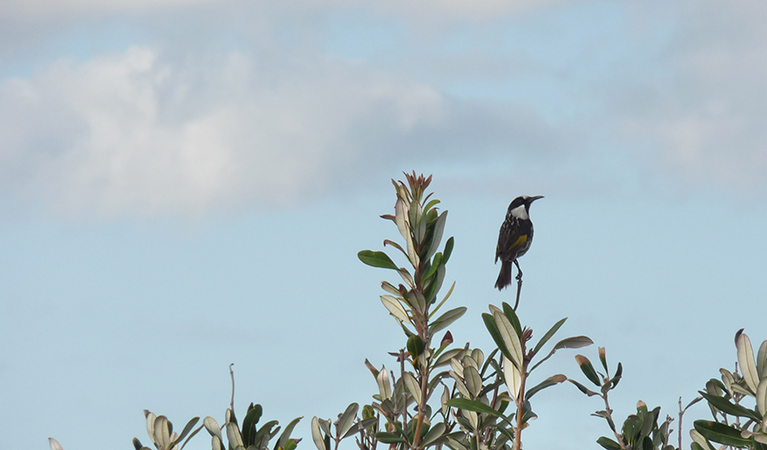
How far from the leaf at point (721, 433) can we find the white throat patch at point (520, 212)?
298 centimetres

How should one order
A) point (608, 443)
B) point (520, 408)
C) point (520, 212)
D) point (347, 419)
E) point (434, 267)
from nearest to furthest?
point (520, 408) < point (434, 267) < point (347, 419) < point (608, 443) < point (520, 212)

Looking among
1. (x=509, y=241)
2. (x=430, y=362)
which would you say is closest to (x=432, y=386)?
(x=430, y=362)

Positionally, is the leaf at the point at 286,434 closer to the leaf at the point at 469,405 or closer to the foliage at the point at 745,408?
the leaf at the point at 469,405

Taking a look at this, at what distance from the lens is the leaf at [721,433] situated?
3012mm

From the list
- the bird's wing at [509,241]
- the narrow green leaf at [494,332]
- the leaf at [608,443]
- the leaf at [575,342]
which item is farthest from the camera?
the bird's wing at [509,241]

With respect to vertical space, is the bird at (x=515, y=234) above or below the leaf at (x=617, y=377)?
above

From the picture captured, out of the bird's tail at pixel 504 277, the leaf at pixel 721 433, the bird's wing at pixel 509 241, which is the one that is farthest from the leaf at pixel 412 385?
the bird's tail at pixel 504 277

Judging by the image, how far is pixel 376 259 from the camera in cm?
327

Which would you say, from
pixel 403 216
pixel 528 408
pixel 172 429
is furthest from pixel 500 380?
pixel 172 429

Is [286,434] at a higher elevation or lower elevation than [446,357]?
lower

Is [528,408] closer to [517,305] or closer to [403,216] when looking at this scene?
[517,305]

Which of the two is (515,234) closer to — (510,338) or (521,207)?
(521,207)

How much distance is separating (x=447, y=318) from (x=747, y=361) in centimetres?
124

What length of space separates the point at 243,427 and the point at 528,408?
1220 mm
